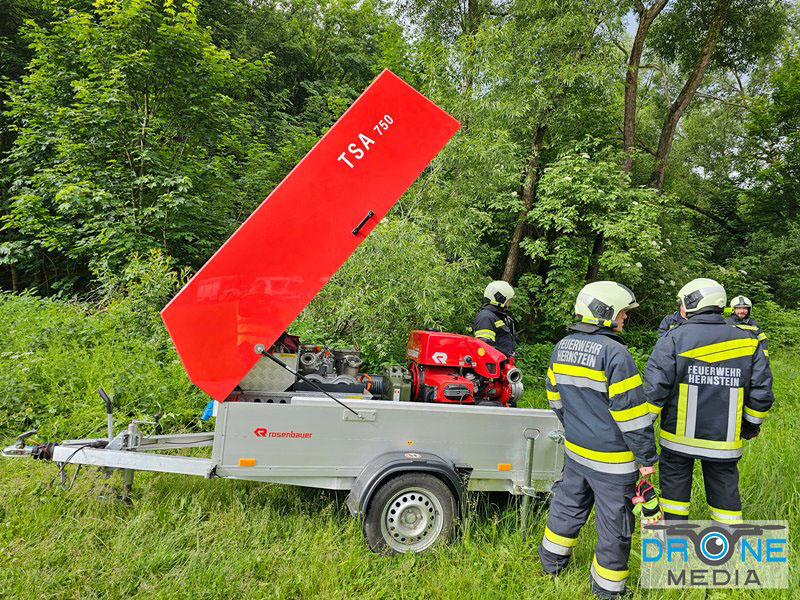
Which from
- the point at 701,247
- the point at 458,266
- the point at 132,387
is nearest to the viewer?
the point at 132,387

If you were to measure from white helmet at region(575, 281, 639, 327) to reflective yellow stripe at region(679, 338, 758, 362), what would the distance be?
690 mm

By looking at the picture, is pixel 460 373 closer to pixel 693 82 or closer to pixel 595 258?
pixel 595 258

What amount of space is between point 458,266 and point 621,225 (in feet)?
15.2

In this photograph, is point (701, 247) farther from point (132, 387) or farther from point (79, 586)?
point (79, 586)

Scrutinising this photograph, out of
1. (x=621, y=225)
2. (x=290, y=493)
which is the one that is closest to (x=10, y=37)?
(x=290, y=493)

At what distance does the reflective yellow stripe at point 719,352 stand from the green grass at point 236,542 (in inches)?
51.3

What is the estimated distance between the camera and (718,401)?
3.09 m

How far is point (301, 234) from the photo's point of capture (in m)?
2.96

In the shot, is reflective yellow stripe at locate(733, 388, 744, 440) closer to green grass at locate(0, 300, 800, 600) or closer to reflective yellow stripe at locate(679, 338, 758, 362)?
→ reflective yellow stripe at locate(679, 338, 758, 362)

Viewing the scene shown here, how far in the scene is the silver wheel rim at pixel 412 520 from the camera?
10.00 feet

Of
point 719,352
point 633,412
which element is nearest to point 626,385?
point 633,412

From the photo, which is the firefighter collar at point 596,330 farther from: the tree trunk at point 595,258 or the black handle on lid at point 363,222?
the tree trunk at point 595,258

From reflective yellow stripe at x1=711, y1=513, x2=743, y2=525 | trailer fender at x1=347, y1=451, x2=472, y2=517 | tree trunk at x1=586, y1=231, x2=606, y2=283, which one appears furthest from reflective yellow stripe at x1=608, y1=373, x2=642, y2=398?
tree trunk at x1=586, y1=231, x2=606, y2=283

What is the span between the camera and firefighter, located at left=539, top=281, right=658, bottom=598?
249 cm
